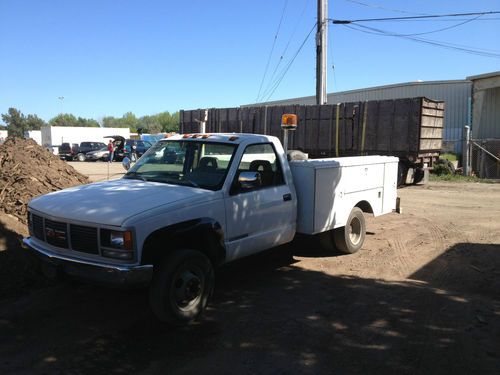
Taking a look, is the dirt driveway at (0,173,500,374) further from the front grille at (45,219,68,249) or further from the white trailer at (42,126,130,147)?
the white trailer at (42,126,130,147)

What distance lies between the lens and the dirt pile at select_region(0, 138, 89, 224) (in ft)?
27.3

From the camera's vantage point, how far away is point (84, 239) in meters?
4.29

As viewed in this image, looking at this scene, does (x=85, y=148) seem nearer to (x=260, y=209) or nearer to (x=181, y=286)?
(x=260, y=209)

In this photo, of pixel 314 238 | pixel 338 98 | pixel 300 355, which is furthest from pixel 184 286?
pixel 338 98

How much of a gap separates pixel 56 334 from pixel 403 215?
27.4 ft

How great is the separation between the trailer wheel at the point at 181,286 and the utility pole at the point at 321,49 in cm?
1418

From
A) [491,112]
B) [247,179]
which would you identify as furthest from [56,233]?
[491,112]

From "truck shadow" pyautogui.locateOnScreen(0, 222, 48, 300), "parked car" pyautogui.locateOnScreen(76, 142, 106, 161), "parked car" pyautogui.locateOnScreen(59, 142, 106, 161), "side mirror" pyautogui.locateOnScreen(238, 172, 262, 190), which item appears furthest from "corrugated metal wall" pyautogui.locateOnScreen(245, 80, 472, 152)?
"truck shadow" pyautogui.locateOnScreen(0, 222, 48, 300)

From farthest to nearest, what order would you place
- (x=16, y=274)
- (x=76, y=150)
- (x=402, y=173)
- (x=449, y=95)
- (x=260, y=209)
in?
1. (x=76, y=150)
2. (x=449, y=95)
3. (x=402, y=173)
4. (x=16, y=274)
5. (x=260, y=209)

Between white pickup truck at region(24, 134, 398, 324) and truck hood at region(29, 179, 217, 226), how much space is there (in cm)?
1

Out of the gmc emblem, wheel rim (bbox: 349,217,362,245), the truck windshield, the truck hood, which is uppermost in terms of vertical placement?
the truck windshield

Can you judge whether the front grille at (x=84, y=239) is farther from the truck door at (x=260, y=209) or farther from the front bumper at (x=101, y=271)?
the truck door at (x=260, y=209)

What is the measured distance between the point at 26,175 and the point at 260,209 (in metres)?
5.76

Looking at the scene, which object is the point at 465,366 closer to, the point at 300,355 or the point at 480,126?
the point at 300,355
